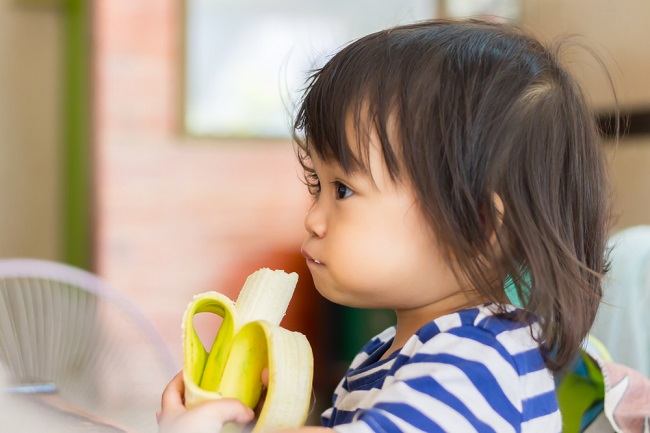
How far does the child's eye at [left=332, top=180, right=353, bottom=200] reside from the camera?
0.81 metres

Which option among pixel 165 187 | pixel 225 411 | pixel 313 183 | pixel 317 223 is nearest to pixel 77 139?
pixel 165 187

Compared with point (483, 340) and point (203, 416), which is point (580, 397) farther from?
point (203, 416)

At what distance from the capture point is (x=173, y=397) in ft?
2.52

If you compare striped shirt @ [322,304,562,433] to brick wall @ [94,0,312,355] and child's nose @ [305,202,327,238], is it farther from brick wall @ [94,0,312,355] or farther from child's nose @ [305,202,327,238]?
brick wall @ [94,0,312,355]

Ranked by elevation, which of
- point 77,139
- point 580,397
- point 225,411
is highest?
point 225,411

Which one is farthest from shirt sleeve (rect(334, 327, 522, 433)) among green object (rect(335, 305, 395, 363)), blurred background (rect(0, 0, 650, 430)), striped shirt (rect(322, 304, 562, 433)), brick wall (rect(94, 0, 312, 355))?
green object (rect(335, 305, 395, 363))

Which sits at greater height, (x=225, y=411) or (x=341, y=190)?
(x=341, y=190)

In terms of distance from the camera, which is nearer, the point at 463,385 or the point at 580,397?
the point at 463,385

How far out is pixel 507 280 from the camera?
0.85m

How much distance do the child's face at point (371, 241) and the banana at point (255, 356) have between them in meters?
0.05

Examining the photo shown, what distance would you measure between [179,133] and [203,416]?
263 cm

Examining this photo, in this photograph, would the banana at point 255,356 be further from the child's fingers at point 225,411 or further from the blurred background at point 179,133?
the blurred background at point 179,133

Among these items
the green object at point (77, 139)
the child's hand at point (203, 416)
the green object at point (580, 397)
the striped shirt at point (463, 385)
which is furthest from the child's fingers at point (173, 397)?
the green object at point (77, 139)

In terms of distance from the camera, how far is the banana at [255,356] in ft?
2.36
